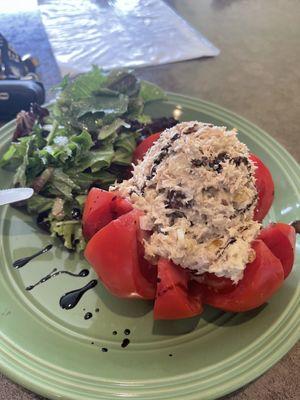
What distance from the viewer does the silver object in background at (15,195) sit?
0.85m

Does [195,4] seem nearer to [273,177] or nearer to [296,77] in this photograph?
[296,77]

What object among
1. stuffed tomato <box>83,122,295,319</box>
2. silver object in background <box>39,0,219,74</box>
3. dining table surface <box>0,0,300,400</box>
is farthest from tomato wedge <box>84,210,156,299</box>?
silver object in background <box>39,0,219,74</box>

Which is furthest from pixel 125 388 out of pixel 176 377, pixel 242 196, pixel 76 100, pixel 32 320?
pixel 76 100

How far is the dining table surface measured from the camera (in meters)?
1.43

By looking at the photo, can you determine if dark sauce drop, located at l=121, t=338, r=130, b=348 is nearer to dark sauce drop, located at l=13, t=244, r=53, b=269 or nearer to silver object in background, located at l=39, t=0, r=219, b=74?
dark sauce drop, located at l=13, t=244, r=53, b=269

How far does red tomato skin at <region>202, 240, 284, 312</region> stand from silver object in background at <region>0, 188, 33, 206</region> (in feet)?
1.39

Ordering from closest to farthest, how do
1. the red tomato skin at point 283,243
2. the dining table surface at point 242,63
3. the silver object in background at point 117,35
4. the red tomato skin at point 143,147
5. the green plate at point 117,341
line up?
the green plate at point 117,341, the red tomato skin at point 283,243, the red tomato skin at point 143,147, the dining table surface at point 242,63, the silver object in background at point 117,35

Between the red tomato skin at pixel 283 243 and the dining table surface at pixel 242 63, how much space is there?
0.54 meters

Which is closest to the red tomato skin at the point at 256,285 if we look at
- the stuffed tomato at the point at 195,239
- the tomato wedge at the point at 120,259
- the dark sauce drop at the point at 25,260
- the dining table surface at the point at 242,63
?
the stuffed tomato at the point at 195,239

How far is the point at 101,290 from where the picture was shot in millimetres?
787

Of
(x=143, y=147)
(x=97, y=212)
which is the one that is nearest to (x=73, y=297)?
(x=97, y=212)

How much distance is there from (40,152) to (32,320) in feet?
1.24

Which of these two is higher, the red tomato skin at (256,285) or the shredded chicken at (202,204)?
the shredded chicken at (202,204)

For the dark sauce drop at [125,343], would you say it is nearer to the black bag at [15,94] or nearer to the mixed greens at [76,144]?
the mixed greens at [76,144]
